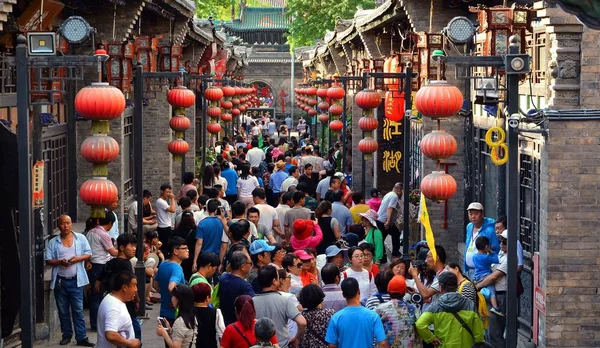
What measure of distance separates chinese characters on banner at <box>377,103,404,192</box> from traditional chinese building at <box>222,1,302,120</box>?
149 feet

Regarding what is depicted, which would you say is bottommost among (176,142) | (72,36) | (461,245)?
(461,245)

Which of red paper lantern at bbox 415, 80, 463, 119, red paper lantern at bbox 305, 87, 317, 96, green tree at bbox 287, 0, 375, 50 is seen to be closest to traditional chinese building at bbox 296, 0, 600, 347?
red paper lantern at bbox 415, 80, 463, 119

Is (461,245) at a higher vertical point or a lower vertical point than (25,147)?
lower

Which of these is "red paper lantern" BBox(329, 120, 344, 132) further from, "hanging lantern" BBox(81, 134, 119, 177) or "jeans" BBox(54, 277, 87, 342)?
"hanging lantern" BBox(81, 134, 119, 177)

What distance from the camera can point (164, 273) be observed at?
40.6 ft

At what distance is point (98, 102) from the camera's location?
1164 cm

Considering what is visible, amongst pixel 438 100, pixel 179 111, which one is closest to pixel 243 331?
pixel 438 100

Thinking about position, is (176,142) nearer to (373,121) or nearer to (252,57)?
(373,121)

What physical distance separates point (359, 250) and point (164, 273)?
206 cm

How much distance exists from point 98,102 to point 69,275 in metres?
3.09

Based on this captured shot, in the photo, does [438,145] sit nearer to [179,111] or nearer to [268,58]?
[179,111]

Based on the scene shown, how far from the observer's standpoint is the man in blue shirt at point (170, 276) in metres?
12.3

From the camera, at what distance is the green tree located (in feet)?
178

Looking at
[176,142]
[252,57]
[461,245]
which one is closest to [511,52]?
[461,245]
